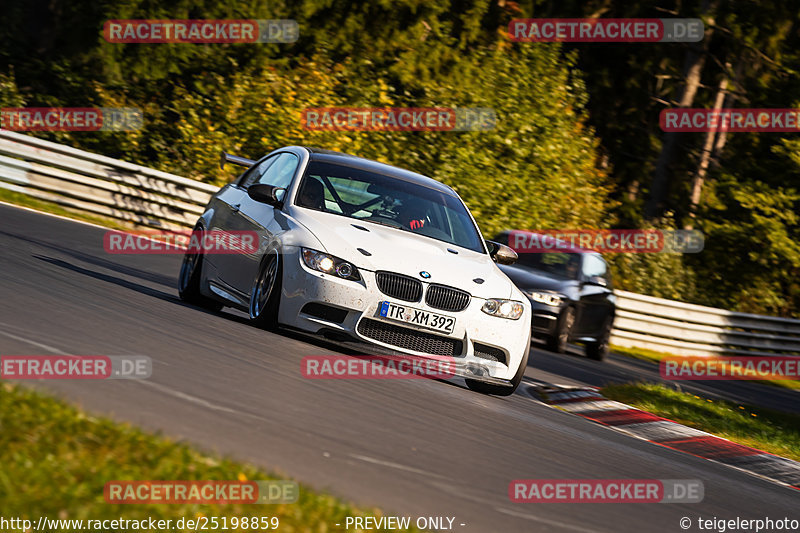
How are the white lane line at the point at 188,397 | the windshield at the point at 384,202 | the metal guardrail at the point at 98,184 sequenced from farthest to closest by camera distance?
the metal guardrail at the point at 98,184
the windshield at the point at 384,202
the white lane line at the point at 188,397

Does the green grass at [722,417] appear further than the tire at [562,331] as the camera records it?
No

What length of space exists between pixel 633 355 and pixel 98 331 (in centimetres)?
1648

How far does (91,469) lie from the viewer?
4.48m

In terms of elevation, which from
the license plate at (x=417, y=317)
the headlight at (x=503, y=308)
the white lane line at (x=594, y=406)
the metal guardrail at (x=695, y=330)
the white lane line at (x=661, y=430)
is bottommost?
the metal guardrail at (x=695, y=330)

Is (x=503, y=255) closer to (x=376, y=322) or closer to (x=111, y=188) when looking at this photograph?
(x=376, y=322)

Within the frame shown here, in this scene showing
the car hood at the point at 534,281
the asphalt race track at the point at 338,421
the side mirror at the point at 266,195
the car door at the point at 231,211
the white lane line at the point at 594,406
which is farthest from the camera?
the car hood at the point at 534,281

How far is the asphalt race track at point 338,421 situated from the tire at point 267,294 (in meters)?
0.14

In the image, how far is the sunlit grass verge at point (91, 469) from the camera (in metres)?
4.13

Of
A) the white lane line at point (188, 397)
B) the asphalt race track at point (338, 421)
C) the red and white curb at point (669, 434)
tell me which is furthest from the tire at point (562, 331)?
the white lane line at point (188, 397)

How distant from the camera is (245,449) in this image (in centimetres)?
553

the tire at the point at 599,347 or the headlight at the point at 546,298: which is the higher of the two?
the headlight at the point at 546,298

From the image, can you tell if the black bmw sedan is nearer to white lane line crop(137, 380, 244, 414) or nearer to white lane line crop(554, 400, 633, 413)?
white lane line crop(554, 400, 633, 413)

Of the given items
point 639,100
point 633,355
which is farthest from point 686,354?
point 639,100

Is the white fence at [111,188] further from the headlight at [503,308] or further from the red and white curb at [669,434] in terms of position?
the headlight at [503,308]
